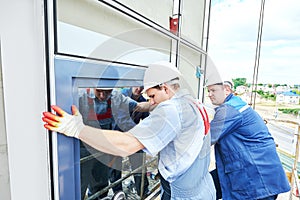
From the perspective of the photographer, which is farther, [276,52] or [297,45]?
[276,52]

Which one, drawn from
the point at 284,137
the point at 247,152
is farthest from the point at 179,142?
the point at 284,137

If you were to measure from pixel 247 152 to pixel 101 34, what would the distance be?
5.32 feet

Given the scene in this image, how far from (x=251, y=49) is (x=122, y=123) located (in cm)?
193

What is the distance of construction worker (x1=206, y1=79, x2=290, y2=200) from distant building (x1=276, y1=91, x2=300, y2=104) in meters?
0.80

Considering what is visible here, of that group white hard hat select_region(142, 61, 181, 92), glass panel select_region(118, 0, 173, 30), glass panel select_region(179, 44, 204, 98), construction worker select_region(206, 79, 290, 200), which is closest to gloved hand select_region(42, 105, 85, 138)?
white hard hat select_region(142, 61, 181, 92)

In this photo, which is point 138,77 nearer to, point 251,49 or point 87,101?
point 87,101

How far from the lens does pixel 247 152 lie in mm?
1684

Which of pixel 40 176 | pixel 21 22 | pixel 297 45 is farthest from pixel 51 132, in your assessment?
pixel 297 45

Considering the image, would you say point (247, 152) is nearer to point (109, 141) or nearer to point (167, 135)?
point (167, 135)

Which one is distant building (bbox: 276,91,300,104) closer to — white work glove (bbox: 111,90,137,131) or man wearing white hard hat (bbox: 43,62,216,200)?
man wearing white hard hat (bbox: 43,62,216,200)

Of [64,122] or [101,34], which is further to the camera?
[101,34]

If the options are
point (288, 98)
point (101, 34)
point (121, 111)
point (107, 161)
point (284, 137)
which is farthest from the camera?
point (284, 137)

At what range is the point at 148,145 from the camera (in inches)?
36.7

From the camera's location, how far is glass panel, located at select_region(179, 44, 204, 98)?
7.34 feet
